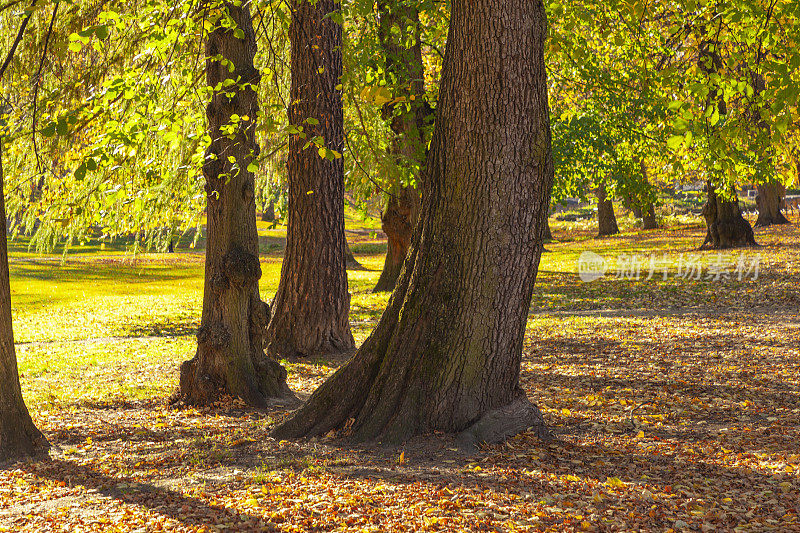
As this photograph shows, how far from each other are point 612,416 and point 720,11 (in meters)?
3.63

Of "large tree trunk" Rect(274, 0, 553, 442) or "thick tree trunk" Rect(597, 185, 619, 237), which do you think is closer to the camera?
"large tree trunk" Rect(274, 0, 553, 442)

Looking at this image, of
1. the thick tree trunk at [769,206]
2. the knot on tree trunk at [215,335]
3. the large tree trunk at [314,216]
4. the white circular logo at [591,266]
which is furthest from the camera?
the thick tree trunk at [769,206]

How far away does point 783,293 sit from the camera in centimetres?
1315

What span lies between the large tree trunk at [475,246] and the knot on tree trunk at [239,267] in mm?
1901

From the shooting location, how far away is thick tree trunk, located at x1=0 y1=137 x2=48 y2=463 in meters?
4.82

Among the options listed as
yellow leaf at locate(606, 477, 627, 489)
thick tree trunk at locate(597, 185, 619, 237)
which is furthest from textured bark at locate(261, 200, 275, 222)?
thick tree trunk at locate(597, 185, 619, 237)

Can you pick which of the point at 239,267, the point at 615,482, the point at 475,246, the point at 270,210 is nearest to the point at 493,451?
the point at 615,482

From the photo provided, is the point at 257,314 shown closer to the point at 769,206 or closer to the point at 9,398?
the point at 9,398

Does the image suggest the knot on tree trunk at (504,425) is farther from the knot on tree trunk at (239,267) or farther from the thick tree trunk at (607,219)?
the thick tree trunk at (607,219)

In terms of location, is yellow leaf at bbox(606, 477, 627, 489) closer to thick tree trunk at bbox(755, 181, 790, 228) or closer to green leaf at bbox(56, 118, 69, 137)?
green leaf at bbox(56, 118, 69, 137)

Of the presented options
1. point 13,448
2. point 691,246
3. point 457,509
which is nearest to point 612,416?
point 457,509

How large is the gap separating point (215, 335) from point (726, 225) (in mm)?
17402

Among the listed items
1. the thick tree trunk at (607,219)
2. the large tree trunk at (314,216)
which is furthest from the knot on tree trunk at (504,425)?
the thick tree trunk at (607,219)

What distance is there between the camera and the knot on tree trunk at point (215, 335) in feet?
21.8
